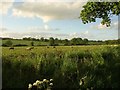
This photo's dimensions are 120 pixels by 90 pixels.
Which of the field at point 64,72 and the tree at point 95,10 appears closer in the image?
the field at point 64,72

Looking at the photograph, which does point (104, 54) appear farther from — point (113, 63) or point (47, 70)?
point (47, 70)

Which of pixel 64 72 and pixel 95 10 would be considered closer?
pixel 64 72

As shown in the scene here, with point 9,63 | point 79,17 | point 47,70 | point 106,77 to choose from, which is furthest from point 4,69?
point 79,17

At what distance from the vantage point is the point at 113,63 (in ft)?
44.1

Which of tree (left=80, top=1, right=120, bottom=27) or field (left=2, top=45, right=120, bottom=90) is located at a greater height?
tree (left=80, top=1, right=120, bottom=27)

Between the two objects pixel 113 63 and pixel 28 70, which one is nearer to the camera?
pixel 28 70

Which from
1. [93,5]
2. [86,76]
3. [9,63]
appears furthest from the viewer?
[93,5]

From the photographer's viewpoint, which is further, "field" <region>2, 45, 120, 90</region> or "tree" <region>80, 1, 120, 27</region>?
"tree" <region>80, 1, 120, 27</region>

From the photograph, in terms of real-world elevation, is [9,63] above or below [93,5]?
below

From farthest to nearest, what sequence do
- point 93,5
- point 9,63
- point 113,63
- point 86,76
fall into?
point 93,5 → point 113,63 → point 9,63 → point 86,76

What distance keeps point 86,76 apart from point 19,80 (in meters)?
2.62

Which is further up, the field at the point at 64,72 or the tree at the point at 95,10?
the tree at the point at 95,10

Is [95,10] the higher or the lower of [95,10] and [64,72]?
the higher

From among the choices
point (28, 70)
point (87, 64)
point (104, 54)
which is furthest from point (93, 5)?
point (28, 70)
